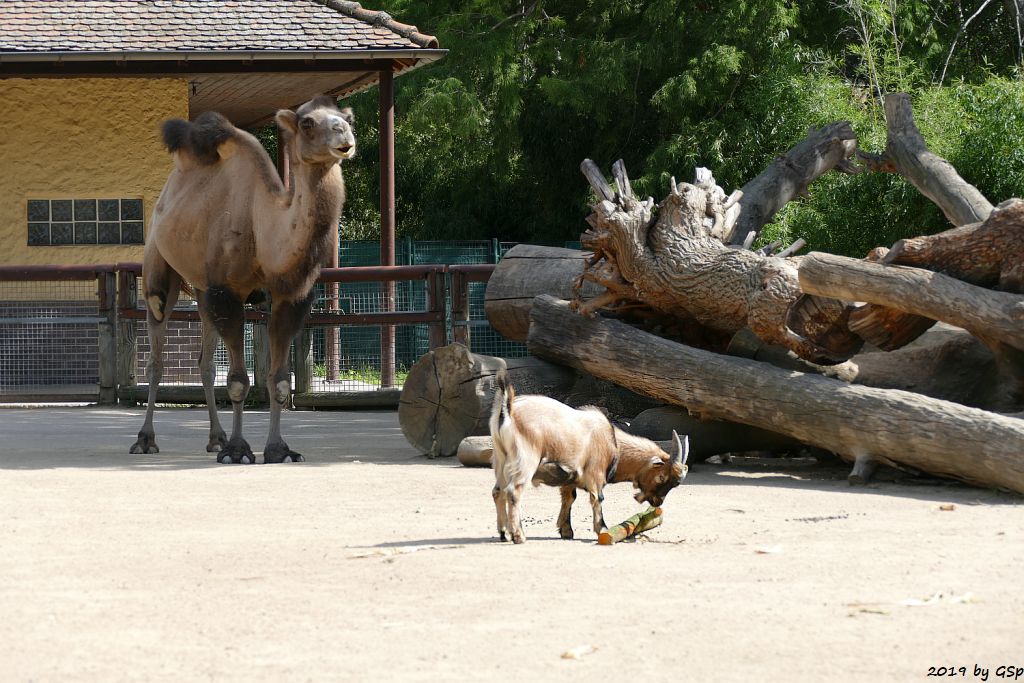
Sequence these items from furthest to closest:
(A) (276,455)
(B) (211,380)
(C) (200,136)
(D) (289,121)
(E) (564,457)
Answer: (B) (211,380)
(C) (200,136)
(A) (276,455)
(D) (289,121)
(E) (564,457)

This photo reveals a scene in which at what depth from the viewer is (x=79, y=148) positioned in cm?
1891

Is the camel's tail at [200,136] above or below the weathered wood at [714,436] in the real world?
above

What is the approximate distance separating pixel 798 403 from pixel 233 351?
13.2 feet

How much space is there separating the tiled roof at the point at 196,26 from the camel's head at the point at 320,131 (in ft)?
26.7

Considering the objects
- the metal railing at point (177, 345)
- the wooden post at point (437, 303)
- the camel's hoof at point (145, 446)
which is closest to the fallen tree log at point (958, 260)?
the camel's hoof at point (145, 446)

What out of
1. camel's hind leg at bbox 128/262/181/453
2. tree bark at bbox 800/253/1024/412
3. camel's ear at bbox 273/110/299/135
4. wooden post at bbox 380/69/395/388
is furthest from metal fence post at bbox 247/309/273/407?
tree bark at bbox 800/253/1024/412

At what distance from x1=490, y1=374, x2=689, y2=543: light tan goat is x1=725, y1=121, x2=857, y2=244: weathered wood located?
5531 millimetres

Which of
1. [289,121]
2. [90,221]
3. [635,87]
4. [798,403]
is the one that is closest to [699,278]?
[798,403]

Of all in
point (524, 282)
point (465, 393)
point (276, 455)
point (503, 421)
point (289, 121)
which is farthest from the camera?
point (524, 282)

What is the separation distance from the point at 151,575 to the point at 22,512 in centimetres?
208

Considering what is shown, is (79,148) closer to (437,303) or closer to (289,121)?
(437,303)

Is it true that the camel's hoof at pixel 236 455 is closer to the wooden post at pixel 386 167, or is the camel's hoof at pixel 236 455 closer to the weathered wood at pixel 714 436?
the weathered wood at pixel 714 436

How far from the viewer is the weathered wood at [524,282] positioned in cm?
1077

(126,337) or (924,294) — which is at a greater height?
(924,294)
